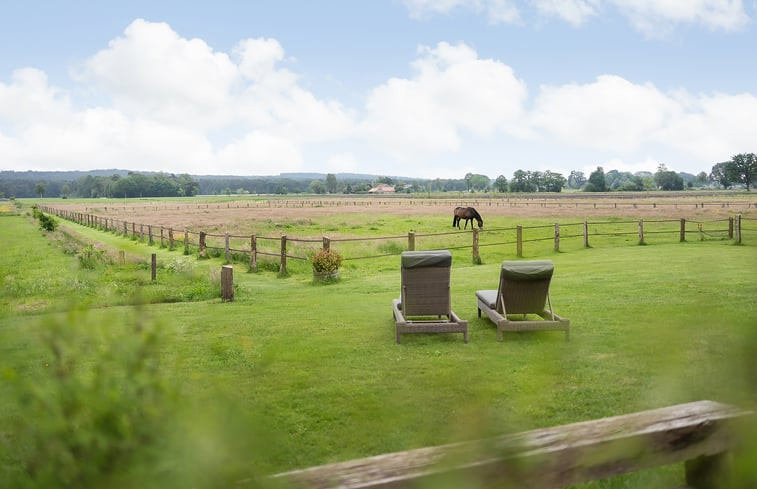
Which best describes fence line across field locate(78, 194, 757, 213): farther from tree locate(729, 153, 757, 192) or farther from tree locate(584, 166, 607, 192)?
tree locate(729, 153, 757, 192)

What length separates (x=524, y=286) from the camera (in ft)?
25.7

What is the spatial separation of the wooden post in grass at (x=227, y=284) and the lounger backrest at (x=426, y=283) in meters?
4.41

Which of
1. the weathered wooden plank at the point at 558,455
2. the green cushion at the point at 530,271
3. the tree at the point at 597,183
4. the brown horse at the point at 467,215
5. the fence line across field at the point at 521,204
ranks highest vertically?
the tree at the point at 597,183

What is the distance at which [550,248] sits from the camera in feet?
68.4

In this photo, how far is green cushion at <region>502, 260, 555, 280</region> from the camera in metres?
7.63

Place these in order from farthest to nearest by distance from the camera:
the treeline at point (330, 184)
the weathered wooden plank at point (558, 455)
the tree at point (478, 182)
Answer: the tree at point (478, 182) < the treeline at point (330, 184) < the weathered wooden plank at point (558, 455)

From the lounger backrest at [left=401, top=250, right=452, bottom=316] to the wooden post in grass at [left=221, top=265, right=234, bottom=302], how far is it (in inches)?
174

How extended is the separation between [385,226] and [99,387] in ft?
115

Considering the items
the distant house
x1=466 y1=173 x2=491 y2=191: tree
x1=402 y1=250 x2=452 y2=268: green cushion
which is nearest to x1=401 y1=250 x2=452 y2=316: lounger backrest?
x1=402 y1=250 x2=452 y2=268: green cushion

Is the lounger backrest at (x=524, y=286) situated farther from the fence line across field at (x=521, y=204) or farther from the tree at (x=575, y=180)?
the tree at (x=575, y=180)

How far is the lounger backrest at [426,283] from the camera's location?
788 cm

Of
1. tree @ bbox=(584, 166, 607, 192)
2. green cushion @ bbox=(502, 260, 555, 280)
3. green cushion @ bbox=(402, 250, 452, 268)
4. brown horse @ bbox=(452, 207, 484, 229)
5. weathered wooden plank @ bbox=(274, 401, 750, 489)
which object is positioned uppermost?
tree @ bbox=(584, 166, 607, 192)

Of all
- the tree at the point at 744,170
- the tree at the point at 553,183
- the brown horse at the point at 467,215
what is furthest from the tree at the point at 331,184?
the tree at the point at 744,170

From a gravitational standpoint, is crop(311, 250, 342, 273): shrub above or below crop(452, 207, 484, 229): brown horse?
below
